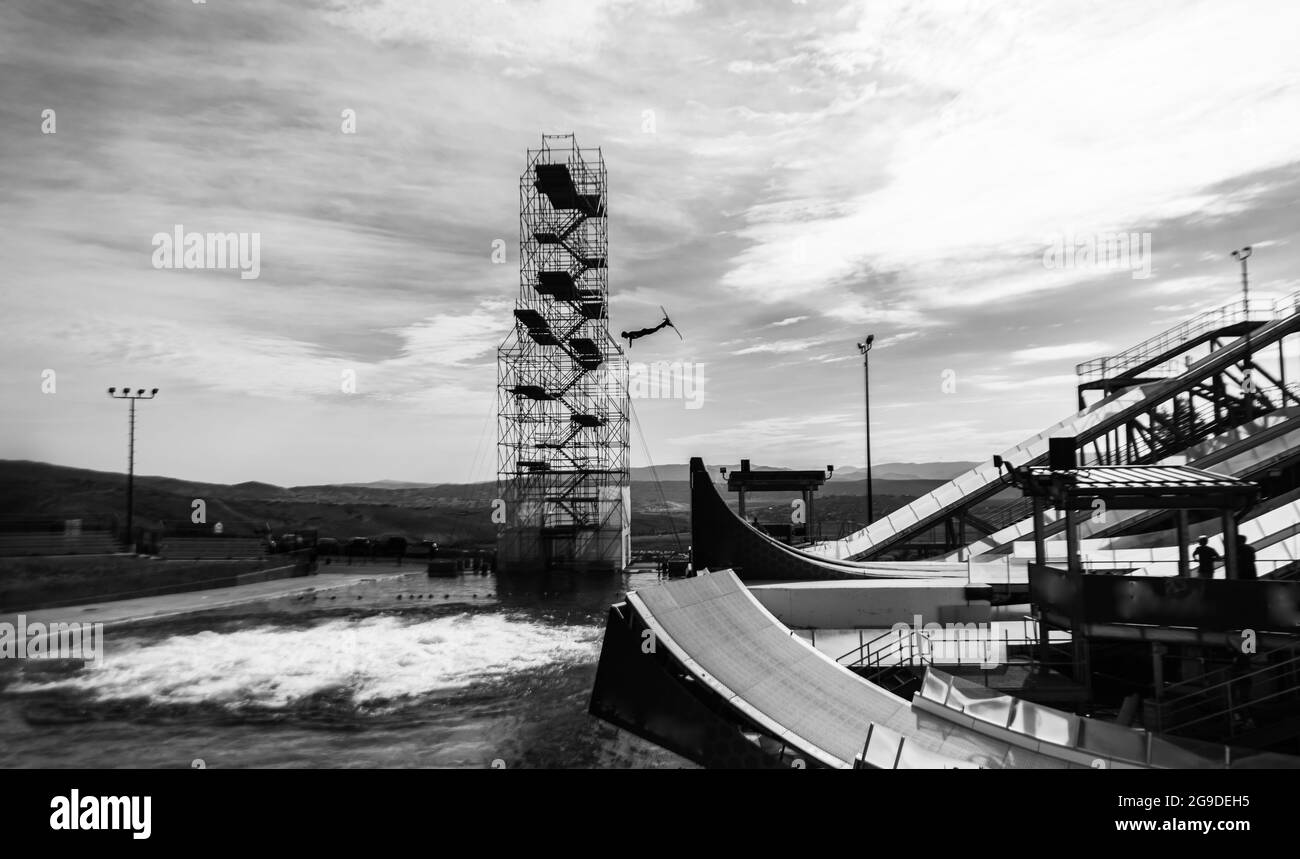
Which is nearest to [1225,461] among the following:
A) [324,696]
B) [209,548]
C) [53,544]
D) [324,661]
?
[324,696]

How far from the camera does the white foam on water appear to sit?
2472 cm

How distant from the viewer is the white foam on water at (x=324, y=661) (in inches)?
973

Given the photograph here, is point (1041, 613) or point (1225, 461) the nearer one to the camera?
point (1041, 613)

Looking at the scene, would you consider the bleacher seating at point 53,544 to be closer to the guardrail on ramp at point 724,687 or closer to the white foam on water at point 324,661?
the white foam on water at point 324,661

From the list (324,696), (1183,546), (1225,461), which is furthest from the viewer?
(1225,461)

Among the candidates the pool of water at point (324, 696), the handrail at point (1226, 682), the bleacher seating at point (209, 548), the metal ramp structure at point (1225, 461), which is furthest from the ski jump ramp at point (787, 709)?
the bleacher seating at point (209, 548)

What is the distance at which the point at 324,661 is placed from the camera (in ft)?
95.0

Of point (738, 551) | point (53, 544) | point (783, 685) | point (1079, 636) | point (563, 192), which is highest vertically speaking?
point (563, 192)

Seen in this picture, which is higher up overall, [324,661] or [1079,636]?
[1079,636]

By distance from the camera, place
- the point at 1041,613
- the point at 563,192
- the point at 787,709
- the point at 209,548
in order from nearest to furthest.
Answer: the point at 787,709
the point at 1041,613
the point at 209,548
the point at 563,192

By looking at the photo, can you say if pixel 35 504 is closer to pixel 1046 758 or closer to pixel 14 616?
pixel 14 616

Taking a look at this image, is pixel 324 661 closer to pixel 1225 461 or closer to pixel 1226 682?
pixel 1226 682
